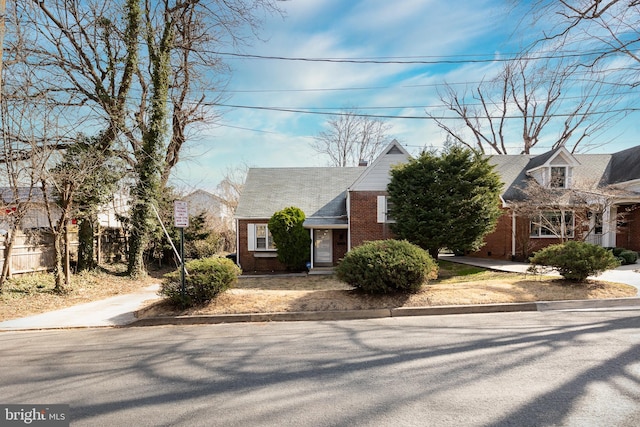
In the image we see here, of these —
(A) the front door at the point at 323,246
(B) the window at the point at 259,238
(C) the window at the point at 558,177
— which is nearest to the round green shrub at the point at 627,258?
(C) the window at the point at 558,177

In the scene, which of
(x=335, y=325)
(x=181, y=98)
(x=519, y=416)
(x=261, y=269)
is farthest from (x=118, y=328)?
(x=181, y=98)

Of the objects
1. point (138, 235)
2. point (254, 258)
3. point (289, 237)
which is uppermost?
point (138, 235)

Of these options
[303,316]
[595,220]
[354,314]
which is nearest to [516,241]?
[595,220]

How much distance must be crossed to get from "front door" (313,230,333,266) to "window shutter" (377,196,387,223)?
3.04m

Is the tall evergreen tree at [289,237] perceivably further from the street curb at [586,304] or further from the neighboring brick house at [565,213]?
the street curb at [586,304]

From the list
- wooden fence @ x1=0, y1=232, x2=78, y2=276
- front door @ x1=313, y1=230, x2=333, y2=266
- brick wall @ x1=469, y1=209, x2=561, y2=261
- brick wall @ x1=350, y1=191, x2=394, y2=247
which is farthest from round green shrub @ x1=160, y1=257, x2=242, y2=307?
brick wall @ x1=469, y1=209, x2=561, y2=261

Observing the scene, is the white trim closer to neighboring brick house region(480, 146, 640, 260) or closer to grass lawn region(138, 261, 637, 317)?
neighboring brick house region(480, 146, 640, 260)

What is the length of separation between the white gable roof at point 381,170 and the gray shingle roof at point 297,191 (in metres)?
2.28

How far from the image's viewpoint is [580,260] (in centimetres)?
873

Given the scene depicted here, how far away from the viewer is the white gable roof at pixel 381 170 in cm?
1614

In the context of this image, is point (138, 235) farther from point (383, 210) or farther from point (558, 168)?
point (558, 168)

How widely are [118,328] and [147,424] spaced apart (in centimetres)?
526

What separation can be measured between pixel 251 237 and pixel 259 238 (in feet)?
1.48

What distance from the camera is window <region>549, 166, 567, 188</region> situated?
1809 cm
